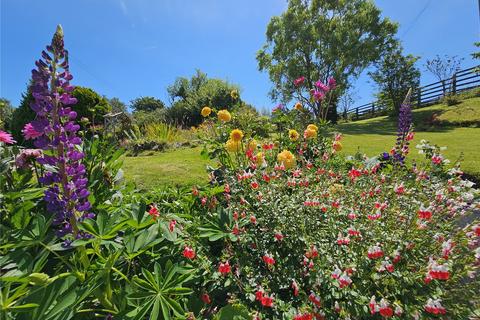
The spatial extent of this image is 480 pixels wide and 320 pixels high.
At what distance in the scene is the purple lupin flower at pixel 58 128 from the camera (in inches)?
42.3

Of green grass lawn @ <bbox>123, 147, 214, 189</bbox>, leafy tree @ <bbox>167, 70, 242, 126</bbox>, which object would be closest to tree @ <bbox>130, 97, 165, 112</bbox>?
leafy tree @ <bbox>167, 70, 242, 126</bbox>

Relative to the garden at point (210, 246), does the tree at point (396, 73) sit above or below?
above

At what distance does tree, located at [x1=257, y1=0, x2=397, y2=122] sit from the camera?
1855 centimetres

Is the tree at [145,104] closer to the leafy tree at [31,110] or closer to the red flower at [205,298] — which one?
the leafy tree at [31,110]

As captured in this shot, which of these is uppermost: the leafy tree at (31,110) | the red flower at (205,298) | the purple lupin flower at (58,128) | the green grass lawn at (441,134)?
the leafy tree at (31,110)

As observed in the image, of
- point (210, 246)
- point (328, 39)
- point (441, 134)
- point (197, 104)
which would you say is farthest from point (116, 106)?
point (210, 246)

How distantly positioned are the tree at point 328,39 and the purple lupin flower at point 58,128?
59.4 ft

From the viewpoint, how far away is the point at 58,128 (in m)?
1.07

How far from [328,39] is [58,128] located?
20.4m

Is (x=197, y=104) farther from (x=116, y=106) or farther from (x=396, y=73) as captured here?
(x=396, y=73)

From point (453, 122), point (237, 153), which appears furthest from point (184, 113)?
point (237, 153)

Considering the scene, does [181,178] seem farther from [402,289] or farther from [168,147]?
[168,147]

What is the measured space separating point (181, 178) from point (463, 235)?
3245 mm

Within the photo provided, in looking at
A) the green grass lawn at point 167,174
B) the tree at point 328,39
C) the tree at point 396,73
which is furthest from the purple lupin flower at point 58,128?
the tree at point 396,73
